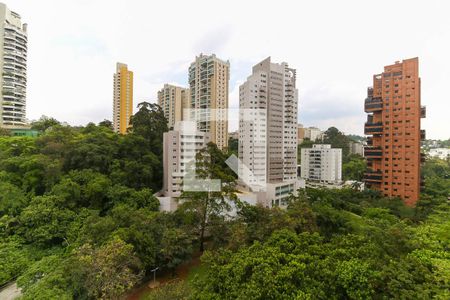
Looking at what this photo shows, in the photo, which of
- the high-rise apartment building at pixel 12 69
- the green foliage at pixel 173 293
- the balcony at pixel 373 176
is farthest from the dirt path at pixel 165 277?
the high-rise apartment building at pixel 12 69

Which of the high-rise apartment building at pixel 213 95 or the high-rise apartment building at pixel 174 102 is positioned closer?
the high-rise apartment building at pixel 213 95

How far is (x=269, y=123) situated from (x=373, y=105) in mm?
9599

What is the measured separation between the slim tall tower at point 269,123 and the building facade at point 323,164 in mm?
11976

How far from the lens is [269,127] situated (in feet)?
62.5

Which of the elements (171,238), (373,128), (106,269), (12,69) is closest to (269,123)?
(373,128)

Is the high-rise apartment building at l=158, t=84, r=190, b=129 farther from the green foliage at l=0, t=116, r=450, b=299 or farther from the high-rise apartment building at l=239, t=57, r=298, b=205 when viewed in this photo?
the green foliage at l=0, t=116, r=450, b=299

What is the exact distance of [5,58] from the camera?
24047 millimetres

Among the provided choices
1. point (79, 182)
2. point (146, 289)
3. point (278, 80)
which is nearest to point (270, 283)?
point (146, 289)

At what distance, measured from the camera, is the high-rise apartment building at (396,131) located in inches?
733

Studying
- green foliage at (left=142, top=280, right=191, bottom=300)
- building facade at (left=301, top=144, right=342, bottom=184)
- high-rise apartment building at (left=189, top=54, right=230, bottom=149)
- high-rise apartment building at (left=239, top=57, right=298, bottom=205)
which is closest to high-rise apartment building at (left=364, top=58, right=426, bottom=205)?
high-rise apartment building at (left=239, top=57, right=298, bottom=205)

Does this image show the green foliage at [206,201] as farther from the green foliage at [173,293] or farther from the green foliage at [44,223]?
the green foliage at [44,223]

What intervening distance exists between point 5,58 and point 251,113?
1047 inches

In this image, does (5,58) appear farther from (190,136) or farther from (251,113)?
(251,113)

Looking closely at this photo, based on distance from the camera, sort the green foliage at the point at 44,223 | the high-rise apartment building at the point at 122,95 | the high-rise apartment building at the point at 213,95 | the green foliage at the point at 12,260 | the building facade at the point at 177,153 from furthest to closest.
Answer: the high-rise apartment building at the point at 122,95 < the high-rise apartment building at the point at 213,95 < the building facade at the point at 177,153 < the green foliage at the point at 44,223 < the green foliage at the point at 12,260
